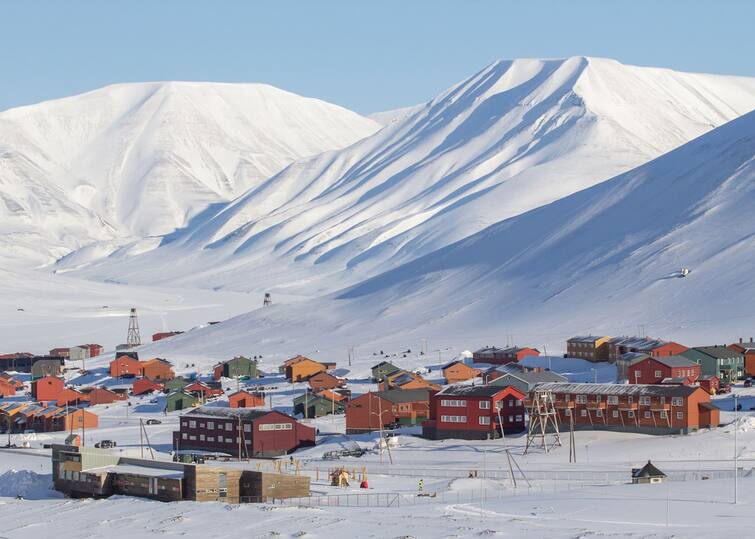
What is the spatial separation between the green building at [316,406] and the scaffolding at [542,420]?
17561 mm

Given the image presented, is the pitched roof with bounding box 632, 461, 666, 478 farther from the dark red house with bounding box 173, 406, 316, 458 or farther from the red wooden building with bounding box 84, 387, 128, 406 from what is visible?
the red wooden building with bounding box 84, 387, 128, 406

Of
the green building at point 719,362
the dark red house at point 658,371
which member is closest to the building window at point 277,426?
the dark red house at point 658,371

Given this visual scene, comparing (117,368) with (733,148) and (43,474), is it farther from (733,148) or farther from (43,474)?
(733,148)

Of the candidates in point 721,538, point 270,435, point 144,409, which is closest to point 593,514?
point 721,538

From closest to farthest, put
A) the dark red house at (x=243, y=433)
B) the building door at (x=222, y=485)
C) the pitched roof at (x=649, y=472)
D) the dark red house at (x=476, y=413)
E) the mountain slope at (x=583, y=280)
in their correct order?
the pitched roof at (x=649, y=472)
the building door at (x=222, y=485)
the dark red house at (x=476, y=413)
the dark red house at (x=243, y=433)
the mountain slope at (x=583, y=280)

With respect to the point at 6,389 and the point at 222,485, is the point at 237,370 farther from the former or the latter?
the point at 222,485

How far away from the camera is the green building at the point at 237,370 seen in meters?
106

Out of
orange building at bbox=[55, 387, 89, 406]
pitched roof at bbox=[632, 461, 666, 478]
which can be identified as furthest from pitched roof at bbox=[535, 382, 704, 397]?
orange building at bbox=[55, 387, 89, 406]

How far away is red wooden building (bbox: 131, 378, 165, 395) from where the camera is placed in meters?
100

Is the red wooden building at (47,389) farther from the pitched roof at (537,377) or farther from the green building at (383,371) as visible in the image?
the pitched roof at (537,377)

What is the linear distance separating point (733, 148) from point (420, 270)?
133 feet

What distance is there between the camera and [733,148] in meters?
180

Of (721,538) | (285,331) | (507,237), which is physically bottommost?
(721,538)

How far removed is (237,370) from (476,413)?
4354 centimetres
